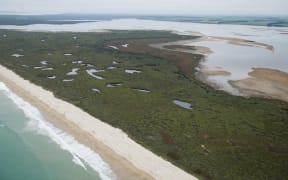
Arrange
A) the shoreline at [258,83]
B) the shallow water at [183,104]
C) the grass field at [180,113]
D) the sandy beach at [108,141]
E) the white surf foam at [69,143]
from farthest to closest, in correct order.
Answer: the shoreline at [258,83] → the shallow water at [183,104] → the grass field at [180,113] → the white surf foam at [69,143] → the sandy beach at [108,141]

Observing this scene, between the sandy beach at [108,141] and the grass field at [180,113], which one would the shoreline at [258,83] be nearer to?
the grass field at [180,113]

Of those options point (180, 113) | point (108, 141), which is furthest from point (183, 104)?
point (108, 141)

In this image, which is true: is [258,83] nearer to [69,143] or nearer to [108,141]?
[108,141]

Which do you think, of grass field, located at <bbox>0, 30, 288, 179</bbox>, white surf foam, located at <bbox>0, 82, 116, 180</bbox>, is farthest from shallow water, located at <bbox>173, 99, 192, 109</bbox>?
white surf foam, located at <bbox>0, 82, 116, 180</bbox>

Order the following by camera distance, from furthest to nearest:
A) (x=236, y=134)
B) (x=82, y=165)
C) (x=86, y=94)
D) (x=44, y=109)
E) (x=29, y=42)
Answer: (x=29, y=42)
(x=86, y=94)
(x=44, y=109)
(x=236, y=134)
(x=82, y=165)

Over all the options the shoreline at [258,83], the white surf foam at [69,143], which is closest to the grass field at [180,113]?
the shoreline at [258,83]

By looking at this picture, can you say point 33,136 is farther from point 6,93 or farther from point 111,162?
point 6,93

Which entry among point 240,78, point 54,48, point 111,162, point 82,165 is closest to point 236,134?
point 111,162
